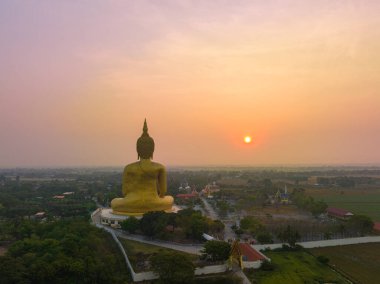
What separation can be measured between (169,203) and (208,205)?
67.4 ft

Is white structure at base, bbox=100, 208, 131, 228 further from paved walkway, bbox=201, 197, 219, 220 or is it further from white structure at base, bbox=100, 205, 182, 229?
paved walkway, bbox=201, 197, 219, 220

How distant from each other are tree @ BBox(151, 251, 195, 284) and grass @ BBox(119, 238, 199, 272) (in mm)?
1737

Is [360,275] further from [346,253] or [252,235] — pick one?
[252,235]

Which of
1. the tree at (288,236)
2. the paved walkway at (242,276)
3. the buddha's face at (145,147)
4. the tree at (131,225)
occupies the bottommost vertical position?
the paved walkway at (242,276)

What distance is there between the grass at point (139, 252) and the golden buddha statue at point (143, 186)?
678cm

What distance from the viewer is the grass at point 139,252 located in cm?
2258

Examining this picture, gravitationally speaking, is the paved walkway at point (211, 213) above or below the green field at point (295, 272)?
above

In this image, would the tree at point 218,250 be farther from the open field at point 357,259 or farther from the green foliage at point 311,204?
the green foliage at point 311,204

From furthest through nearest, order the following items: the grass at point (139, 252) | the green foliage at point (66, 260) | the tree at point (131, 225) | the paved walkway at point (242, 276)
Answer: the tree at point (131, 225) < the grass at point (139, 252) < the paved walkway at point (242, 276) < the green foliage at point (66, 260)

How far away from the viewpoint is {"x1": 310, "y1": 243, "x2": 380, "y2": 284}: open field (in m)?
23.1

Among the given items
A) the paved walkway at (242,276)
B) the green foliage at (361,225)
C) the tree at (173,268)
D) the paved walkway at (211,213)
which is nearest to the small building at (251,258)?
the paved walkway at (242,276)

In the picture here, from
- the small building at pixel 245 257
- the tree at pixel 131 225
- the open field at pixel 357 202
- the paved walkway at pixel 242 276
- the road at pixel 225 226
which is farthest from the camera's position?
the open field at pixel 357 202

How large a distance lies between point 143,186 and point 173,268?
1795 centimetres

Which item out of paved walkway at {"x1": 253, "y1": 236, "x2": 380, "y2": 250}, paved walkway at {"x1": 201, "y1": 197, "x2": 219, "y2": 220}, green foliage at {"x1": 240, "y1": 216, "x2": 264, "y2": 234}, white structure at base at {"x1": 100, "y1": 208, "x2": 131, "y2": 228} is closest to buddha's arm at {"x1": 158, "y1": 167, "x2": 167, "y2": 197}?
white structure at base at {"x1": 100, "y1": 208, "x2": 131, "y2": 228}
